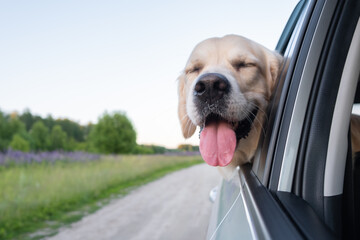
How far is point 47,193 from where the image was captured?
7.75 meters

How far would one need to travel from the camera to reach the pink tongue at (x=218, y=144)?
6.98 feet

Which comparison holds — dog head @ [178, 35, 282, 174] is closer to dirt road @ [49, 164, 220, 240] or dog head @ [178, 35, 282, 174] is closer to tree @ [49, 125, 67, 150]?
dirt road @ [49, 164, 220, 240]

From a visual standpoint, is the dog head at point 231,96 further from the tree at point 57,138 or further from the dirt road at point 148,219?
the tree at point 57,138

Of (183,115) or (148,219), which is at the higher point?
(183,115)

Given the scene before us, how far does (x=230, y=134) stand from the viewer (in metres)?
2.19

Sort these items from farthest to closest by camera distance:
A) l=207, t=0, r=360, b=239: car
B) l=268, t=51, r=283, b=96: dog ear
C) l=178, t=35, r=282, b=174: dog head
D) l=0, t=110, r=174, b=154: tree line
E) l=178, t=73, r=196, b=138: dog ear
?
l=0, t=110, r=174, b=154: tree line, l=178, t=73, r=196, b=138: dog ear, l=268, t=51, r=283, b=96: dog ear, l=178, t=35, r=282, b=174: dog head, l=207, t=0, r=360, b=239: car

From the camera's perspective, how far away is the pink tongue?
83.7 inches

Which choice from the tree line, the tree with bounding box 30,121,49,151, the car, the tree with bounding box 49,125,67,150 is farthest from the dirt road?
the tree with bounding box 49,125,67,150

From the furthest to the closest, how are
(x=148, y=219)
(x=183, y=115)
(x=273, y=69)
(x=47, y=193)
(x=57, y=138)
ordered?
1. (x=57, y=138)
2. (x=47, y=193)
3. (x=148, y=219)
4. (x=183, y=115)
5. (x=273, y=69)

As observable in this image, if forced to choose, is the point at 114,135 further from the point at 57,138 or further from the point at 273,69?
the point at 273,69

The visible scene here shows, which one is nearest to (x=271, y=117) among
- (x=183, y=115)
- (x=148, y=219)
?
(x=183, y=115)

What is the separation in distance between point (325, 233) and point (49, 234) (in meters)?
5.29

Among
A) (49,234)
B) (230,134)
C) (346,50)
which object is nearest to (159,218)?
(49,234)

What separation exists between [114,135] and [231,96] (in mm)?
54753
